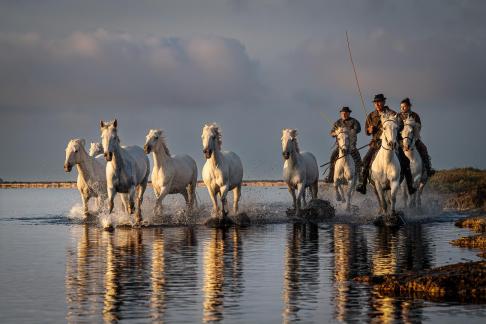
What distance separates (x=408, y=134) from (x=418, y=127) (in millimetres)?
1657

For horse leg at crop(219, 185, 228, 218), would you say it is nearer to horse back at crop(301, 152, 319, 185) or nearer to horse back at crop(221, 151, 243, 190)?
horse back at crop(221, 151, 243, 190)

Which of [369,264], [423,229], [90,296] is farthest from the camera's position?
[423,229]

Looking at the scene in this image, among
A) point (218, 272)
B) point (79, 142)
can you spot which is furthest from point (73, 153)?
point (218, 272)

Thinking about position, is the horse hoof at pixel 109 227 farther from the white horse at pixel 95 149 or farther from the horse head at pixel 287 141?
the white horse at pixel 95 149

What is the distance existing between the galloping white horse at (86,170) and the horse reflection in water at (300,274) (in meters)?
7.18

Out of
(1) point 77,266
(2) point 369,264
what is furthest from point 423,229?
(1) point 77,266

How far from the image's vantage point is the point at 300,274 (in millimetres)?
15648

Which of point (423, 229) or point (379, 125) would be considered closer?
point (423, 229)

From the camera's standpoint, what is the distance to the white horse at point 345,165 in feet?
103

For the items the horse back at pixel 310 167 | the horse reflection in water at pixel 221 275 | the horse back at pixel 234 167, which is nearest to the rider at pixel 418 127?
the horse back at pixel 310 167

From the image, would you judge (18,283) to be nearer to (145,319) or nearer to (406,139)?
(145,319)

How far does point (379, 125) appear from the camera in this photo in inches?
1098

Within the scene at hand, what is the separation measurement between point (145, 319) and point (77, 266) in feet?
19.1

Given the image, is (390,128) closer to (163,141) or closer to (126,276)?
(163,141)
